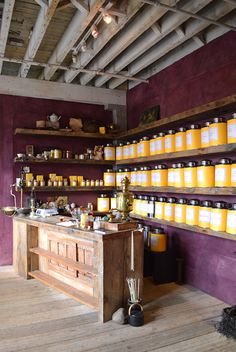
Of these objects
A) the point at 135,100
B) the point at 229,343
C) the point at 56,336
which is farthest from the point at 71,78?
the point at 229,343

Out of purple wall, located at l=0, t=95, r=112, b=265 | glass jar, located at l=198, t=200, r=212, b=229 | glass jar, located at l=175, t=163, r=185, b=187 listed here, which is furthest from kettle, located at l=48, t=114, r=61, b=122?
glass jar, located at l=198, t=200, r=212, b=229

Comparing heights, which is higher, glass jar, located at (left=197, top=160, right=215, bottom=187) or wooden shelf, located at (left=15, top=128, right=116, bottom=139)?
wooden shelf, located at (left=15, top=128, right=116, bottom=139)

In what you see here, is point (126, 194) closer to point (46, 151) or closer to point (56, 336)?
point (56, 336)

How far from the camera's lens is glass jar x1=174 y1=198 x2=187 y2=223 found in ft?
12.5

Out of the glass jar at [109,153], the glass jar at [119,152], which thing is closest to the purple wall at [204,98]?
the glass jar at [119,152]

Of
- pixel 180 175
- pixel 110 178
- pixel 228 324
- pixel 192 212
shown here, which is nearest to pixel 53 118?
pixel 110 178

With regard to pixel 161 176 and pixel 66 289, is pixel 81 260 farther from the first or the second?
pixel 161 176

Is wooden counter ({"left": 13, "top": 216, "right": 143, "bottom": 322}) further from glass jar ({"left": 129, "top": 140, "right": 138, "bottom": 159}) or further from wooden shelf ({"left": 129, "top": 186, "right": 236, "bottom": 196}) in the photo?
glass jar ({"left": 129, "top": 140, "right": 138, "bottom": 159})

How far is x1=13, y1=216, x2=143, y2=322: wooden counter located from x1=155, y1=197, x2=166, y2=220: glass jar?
2.87 feet

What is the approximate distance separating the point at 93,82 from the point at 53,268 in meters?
3.15

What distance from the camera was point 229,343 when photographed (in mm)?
2660

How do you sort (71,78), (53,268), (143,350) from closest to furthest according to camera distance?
(143,350) → (53,268) → (71,78)

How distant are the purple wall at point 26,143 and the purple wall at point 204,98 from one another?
1.59 metres

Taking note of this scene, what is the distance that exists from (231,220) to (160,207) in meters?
1.24
